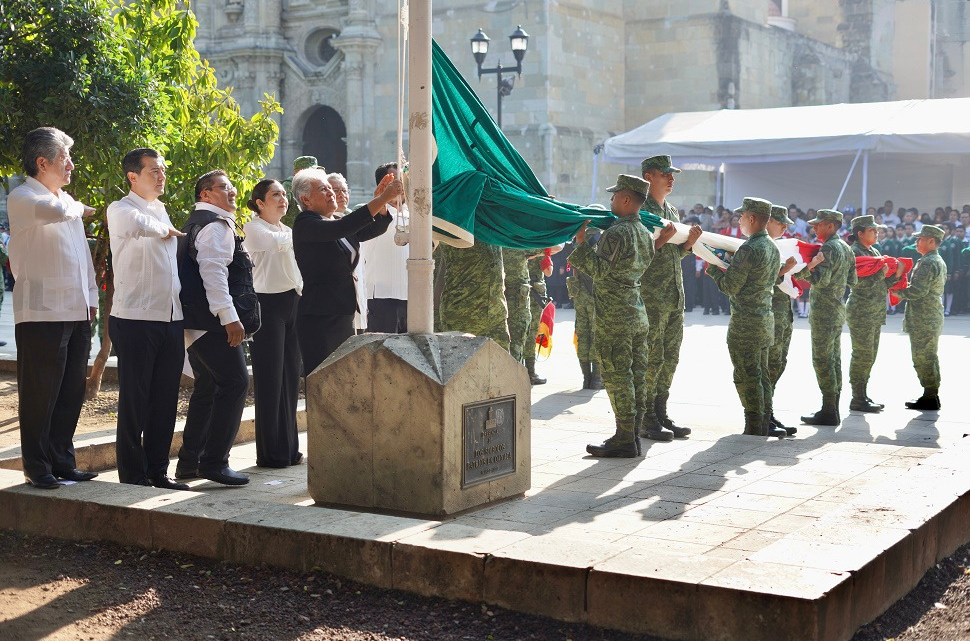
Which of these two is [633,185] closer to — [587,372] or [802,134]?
[587,372]

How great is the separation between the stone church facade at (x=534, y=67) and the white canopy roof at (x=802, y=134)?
175 inches

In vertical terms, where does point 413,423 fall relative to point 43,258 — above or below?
below

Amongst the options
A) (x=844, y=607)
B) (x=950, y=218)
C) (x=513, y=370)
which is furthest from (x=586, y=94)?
(x=844, y=607)

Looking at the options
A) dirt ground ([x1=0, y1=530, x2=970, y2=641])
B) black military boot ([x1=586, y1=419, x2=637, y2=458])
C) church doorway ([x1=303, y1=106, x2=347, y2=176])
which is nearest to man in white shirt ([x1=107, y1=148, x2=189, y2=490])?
dirt ground ([x1=0, y1=530, x2=970, y2=641])

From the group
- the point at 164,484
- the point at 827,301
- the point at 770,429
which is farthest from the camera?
the point at 827,301

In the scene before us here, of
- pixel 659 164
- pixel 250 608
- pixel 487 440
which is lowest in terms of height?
pixel 250 608

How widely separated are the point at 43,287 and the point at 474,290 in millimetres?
2833

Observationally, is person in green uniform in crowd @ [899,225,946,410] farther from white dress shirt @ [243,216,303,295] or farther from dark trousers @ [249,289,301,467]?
white dress shirt @ [243,216,303,295]

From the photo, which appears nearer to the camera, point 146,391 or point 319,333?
point 146,391

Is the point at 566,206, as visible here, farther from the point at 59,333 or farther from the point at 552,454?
the point at 59,333

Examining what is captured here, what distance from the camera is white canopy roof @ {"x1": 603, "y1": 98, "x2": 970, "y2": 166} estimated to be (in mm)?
21794

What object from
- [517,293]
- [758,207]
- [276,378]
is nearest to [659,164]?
[758,207]

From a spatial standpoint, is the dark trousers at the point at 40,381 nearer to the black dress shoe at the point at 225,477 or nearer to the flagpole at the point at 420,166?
the black dress shoe at the point at 225,477

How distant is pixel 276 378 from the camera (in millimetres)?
7293
